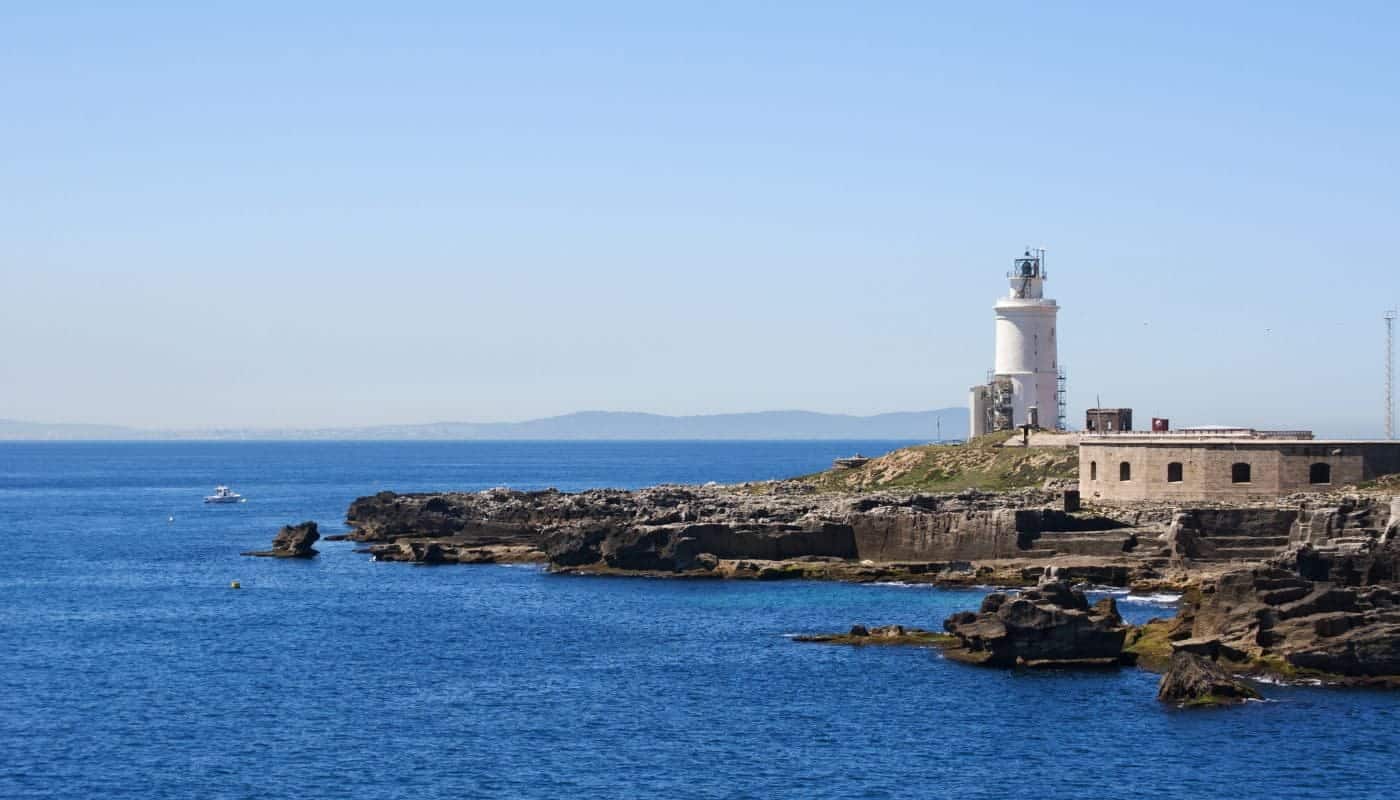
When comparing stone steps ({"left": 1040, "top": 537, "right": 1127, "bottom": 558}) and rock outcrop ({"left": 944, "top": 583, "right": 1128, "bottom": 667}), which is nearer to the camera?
rock outcrop ({"left": 944, "top": 583, "right": 1128, "bottom": 667})

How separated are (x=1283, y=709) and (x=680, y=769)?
15.7m

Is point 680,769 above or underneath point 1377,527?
underneath

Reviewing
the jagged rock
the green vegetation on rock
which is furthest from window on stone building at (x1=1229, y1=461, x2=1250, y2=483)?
the jagged rock

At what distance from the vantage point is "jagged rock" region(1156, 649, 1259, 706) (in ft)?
155

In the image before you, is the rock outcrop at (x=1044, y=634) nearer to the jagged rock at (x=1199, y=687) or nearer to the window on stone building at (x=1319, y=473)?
the jagged rock at (x=1199, y=687)

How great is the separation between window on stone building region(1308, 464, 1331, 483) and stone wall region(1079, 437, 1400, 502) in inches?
1.7

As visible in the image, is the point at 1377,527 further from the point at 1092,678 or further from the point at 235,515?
the point at 235,515

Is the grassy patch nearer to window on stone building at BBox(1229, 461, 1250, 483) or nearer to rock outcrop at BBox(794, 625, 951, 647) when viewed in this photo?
rock outcrop at BBox(794, 625, 951, 647)

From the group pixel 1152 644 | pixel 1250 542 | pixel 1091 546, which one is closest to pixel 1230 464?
pixel 1250 542

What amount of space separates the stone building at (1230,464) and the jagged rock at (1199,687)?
105 ft

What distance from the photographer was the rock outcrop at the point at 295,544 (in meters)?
94.5

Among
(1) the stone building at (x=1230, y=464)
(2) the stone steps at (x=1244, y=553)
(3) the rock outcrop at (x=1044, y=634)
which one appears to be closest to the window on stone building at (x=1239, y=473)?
(1) the stone building at (x=1230, y=464)

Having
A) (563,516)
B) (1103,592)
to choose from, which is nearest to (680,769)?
(1103,592)

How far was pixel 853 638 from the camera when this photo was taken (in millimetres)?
58469
